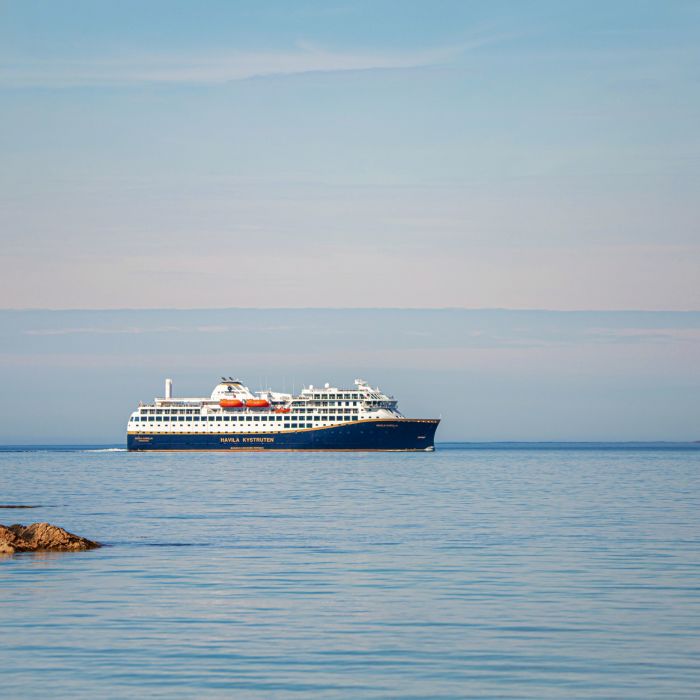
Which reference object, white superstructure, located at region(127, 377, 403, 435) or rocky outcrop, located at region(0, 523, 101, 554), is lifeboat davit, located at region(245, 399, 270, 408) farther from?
rocky outcrop, located at region(0, 523, 101, 554)

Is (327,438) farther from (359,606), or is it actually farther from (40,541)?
(359,606)

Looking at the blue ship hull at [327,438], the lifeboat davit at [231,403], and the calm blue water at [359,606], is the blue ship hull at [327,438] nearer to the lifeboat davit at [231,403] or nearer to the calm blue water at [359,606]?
the lifeboat davit at [231,403]

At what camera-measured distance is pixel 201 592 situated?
26.5m

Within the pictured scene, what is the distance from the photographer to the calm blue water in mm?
17812

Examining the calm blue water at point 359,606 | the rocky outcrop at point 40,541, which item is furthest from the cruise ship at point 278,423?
the rocky outcrop at point 40,541

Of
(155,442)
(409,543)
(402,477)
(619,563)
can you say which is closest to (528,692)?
(619,563)

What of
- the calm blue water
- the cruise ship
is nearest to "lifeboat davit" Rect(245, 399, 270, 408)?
the cruise ship

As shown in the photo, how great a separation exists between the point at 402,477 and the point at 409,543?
168 feet

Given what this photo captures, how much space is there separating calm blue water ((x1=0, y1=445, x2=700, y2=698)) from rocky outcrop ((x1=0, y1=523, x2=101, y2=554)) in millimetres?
846

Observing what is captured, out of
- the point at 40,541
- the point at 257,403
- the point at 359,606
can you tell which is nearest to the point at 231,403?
the point at 257,403

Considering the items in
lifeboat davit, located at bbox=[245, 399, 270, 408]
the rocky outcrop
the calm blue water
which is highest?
lifeboat davit, located at bbox=[245, 399, 270, 408]

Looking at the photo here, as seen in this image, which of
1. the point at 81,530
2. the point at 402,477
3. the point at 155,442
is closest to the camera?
the point at 81,530

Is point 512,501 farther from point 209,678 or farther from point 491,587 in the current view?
point 209,678

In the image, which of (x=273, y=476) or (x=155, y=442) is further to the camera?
(x=155, y=442)
